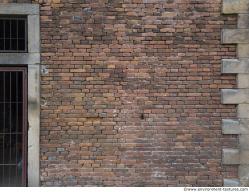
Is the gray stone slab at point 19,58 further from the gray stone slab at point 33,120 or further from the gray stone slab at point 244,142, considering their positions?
the gray stone slab at point 244,142

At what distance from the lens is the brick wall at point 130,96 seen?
23.9 feet

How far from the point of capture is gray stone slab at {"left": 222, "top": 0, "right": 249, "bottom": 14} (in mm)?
7309

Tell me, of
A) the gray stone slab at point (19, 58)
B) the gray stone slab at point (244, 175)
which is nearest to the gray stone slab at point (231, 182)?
the gray stone slab at point (244, 175)

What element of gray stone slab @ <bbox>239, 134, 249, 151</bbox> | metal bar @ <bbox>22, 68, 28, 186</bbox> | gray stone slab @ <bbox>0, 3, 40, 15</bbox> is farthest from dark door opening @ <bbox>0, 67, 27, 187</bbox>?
gray stone slab @ <bbox>239, 134, 249, 151</bbox>

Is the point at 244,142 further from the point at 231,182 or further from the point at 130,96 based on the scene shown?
the point at 130,96

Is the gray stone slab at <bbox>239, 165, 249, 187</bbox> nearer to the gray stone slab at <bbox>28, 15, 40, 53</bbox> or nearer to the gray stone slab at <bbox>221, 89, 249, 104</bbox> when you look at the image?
the gray stone slab at <bbox>221, 89, 249, 104</bbox>

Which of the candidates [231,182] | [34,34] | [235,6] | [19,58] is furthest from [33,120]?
[235,6]

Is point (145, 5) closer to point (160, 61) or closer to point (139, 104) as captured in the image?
point (160, 61)

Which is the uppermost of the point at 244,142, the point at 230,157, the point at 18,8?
the point at 18,8

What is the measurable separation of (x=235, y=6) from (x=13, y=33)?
3814 mm

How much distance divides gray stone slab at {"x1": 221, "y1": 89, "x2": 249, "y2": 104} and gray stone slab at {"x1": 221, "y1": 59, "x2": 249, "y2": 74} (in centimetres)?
32

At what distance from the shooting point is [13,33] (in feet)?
24.2

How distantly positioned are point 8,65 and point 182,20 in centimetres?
305

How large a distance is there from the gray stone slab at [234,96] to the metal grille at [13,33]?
11.4ft
